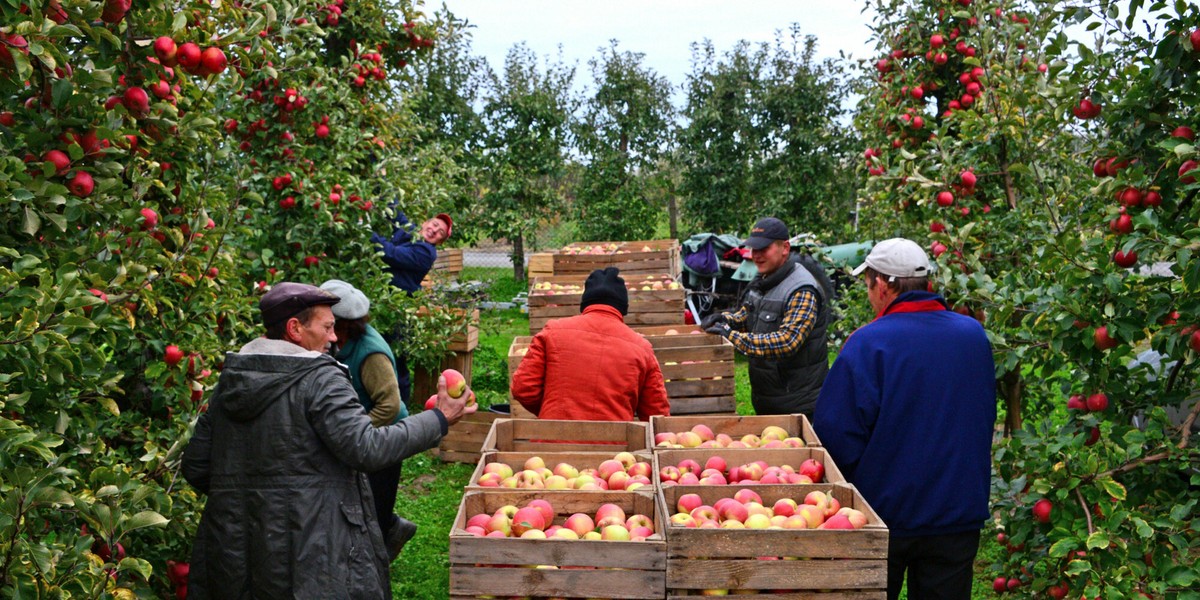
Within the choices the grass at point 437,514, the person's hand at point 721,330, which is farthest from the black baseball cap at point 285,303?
the person's hand at point 721,330

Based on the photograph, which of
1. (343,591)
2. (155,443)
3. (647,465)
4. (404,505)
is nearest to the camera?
(343,591)

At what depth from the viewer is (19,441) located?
228 cm

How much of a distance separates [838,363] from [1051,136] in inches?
98.7

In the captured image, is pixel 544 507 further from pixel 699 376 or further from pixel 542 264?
pixel 542 264

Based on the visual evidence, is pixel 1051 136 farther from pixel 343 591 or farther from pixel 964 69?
pixel 343 591

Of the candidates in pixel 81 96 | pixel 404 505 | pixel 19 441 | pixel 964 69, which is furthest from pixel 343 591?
pixel 964 69

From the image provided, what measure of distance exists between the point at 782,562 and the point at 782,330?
106 inches

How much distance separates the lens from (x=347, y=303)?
4.53 m

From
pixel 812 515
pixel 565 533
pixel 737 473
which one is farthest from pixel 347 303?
pixel 812 515

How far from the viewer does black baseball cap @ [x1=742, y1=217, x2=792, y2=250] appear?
563 cm

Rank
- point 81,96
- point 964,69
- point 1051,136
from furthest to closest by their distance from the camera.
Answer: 1. point 964,69
2. point 1051,136
3. point 81,96

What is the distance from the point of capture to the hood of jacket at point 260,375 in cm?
319

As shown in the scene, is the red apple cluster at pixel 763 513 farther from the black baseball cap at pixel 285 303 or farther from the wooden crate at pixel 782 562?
the black baseball cap at pixel 285 303

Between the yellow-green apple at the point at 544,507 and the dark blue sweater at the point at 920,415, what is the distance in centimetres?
105
